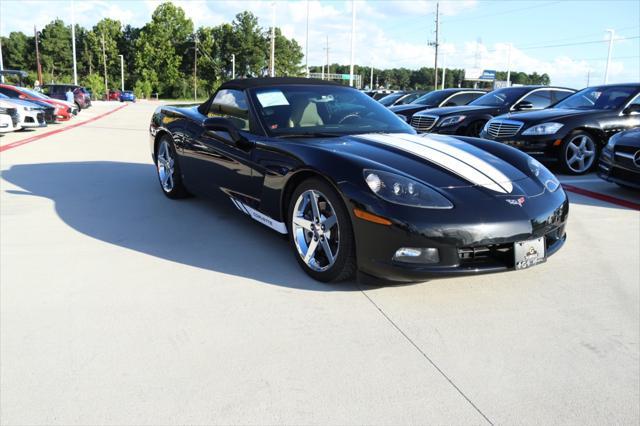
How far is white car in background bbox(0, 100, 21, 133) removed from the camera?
1250cm

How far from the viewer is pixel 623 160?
19.7ft

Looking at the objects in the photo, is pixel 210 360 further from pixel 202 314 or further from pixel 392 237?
pixel 392 237

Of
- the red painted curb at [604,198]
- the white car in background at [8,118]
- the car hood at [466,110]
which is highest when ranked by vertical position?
the car hood at [466,110]

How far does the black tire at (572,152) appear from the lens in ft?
25.3

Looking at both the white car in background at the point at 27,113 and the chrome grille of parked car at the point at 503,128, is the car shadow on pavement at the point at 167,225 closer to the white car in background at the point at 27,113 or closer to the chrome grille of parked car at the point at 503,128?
the chrome grille of parked car at the point at 503,128

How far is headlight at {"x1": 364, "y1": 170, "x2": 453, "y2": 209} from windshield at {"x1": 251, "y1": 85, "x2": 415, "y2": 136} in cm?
99

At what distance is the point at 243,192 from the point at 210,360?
1.85 m

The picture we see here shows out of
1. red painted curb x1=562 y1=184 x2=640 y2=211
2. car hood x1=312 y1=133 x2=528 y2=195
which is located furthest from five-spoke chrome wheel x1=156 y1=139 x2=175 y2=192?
red painted curb x1=562 y1=184 x2=640 y2=211

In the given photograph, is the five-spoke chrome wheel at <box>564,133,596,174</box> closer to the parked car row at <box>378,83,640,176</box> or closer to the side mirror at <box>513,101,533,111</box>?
the parked car row at <box>378,83,640,176</box>

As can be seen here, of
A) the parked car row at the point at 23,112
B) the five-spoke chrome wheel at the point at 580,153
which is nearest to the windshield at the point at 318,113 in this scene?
the five-spoke chrome wheel at the point at 580,153

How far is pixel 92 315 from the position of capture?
2.94 metres

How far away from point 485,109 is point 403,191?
325 inches

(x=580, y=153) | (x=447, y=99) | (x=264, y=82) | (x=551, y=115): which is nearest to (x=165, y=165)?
(x=264, y=82)

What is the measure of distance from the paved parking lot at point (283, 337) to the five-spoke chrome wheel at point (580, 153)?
3.58 meters
